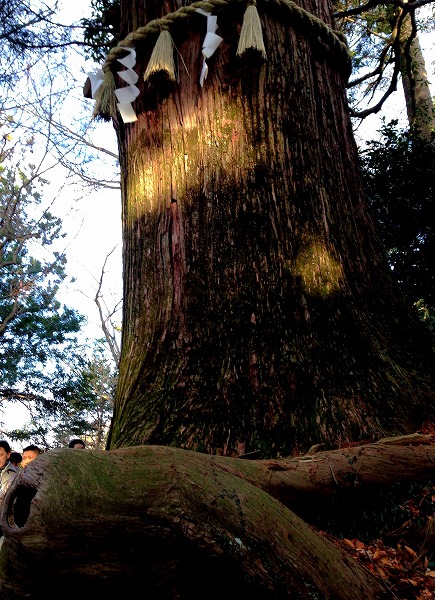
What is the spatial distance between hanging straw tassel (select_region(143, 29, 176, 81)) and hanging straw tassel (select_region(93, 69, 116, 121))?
0.28 meters

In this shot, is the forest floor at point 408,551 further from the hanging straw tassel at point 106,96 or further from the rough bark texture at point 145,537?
the hanging straw tassel at point 106,96

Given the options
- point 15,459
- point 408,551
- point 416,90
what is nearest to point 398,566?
point 408,551

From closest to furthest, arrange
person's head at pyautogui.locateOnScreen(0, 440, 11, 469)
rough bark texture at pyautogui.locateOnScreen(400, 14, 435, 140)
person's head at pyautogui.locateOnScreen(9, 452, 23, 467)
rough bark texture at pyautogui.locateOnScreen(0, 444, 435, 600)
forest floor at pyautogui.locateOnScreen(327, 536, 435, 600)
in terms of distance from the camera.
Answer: rough bark texture at pyautogui.locateOnScreen(0, 444, 435, 600), forest floor at pyautogui.locateOnScreen(327, 536, 435, 600), person's head at pyautogui.locateOnScreen(0, 440, 11, 469), person's head at pyautogui.locateOnScreen(9, 452, 23, 467), rough bark texture at pyautogui.locateOnScreen(400, 14, 435, 140)

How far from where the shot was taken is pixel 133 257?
6.50 ft

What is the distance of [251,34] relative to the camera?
6.36 feet

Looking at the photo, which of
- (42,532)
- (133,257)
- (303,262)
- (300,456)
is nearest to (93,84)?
(133,257)

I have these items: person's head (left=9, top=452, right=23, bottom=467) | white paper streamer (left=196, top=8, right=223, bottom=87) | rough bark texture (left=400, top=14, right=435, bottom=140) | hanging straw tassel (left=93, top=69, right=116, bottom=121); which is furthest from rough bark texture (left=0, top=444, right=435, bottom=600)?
rough bark texture (left=400, top=14, right=435, bottom=140)

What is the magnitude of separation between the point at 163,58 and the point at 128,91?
0.22 m

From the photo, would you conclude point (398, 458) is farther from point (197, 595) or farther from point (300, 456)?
point (197, 595)

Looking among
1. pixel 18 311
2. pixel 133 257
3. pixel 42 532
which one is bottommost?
pixel 42 532

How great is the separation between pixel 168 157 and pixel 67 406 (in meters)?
9.51

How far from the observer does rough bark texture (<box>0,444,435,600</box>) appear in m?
0.85

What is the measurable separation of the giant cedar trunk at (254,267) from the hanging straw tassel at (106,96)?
0.16 meters

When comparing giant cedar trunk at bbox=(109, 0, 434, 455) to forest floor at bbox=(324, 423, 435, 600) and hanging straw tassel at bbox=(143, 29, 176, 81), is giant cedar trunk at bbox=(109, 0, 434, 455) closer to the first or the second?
Answer: hanging straw tassel at bbox=(143, 29, 176, 81)
